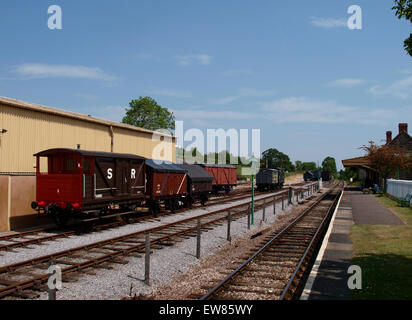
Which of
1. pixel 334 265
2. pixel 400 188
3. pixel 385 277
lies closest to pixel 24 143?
pixel 334 265

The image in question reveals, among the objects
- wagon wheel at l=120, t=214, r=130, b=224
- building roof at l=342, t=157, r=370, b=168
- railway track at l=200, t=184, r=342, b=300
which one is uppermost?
building roof at l=342, t=157, r=370, b=168

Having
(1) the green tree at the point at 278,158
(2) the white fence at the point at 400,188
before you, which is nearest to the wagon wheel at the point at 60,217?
(2) the white fence at the point at 400,188

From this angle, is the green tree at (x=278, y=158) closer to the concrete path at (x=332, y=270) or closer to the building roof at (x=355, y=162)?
the building roof at (x=355, y=162)

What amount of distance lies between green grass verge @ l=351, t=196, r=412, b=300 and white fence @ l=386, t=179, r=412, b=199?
1300 cm

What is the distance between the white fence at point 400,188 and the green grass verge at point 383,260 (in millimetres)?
12997

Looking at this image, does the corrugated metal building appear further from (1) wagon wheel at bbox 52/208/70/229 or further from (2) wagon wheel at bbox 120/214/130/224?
(2) wagon wheel at bbox 120/214/130/224

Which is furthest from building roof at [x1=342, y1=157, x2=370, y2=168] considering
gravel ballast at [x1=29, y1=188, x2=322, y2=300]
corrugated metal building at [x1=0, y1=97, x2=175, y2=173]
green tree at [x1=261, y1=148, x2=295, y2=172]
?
green tree at [x1=261, y1=148, x2=295, y2=172]

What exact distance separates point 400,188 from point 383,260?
77.4 feet

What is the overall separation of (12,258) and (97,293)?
14.6 ft

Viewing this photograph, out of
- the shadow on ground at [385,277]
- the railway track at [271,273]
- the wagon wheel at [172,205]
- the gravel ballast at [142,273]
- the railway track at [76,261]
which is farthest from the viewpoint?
the wagon wheel at [172,205]

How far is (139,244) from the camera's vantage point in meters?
12.1

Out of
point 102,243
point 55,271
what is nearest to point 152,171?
point 102,243

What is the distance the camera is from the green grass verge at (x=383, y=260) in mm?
7471

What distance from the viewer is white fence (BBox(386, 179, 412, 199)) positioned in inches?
1102
